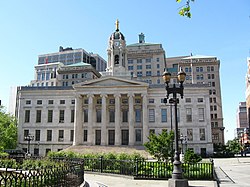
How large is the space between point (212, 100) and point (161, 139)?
77596 mm

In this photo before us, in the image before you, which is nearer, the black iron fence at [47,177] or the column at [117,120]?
the black iron fence at [47,177]

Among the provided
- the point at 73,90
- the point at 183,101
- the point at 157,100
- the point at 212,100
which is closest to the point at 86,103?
the point at 73,90

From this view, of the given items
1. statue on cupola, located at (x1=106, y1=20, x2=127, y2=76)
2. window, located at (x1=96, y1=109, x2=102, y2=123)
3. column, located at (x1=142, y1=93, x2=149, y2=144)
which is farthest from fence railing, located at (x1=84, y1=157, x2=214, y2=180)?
statue on cupola, located at (x1=106, y1=20, x2=127, y2=76)

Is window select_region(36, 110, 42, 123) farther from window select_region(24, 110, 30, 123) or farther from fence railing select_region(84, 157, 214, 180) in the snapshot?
fence railing select_region(84, 157, 214, 180)

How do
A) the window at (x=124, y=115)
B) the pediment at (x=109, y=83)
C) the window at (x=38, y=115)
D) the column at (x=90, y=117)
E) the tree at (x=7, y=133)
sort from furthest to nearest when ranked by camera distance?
the window at (x=38, y=115) → the window at (x=124, y=115) → the pediment at (x=109, y=83) → the column at (x=90, y=117) → the tree at (x=7, y=133)

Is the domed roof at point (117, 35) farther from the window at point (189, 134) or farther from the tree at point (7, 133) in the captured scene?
the tree at point (7, 133)

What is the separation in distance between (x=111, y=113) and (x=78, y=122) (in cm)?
849

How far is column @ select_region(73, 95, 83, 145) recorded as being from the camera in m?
62.3

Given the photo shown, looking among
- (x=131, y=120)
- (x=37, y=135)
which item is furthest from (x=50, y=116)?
(x=131, y=120)

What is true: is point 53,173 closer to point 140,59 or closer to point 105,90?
point 105,90

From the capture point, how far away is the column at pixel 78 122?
205 feet

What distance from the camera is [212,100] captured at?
3895 inches

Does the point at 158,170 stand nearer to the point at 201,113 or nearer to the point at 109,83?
the point at 109,83

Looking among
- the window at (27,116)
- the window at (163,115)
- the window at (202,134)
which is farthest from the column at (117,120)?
the window at (27,116)
